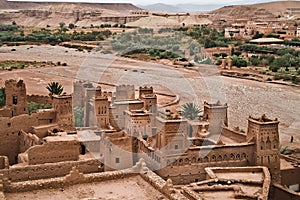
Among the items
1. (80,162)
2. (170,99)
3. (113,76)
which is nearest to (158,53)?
(113,76)

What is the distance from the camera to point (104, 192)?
35.0ft

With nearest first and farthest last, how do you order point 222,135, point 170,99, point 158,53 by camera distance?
1. point 222,135
2. point 170,99
3. point 158,53

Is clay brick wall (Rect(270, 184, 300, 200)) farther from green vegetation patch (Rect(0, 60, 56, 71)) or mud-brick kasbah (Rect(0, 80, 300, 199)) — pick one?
green vegetation patch (Rect(0, 60, 56, 71))

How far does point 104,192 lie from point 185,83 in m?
39.0

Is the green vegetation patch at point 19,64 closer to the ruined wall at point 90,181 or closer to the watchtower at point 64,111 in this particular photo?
the watchtower at point 64,111

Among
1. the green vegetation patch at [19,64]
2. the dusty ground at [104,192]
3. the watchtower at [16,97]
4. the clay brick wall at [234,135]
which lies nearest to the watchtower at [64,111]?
the watchtower at [16,97]

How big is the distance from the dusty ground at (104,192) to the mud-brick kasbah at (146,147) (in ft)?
8.97

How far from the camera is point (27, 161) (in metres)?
15.7

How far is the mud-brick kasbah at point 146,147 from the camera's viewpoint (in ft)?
49.3

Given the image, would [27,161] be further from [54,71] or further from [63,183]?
[54,71]

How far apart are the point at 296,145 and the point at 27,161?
48.7ft

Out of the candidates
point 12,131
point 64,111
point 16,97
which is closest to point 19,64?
point 16,97

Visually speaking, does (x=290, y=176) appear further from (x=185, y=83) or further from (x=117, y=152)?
(x=185, y=83)

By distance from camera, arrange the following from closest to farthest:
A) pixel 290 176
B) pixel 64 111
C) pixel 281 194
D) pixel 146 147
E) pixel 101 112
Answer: pixel 281 194 → pixel 146 147 → pixel 290 176 → pixel 64 111 → pixel 101 112
